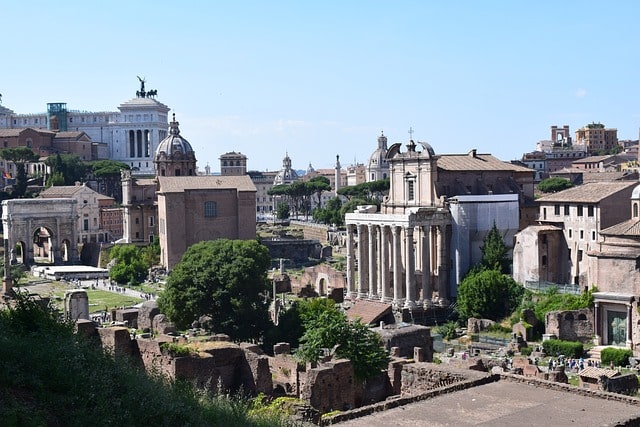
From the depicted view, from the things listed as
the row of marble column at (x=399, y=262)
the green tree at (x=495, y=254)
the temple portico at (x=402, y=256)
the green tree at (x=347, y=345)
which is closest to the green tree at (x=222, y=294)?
the green tree at (x=347, y=345)

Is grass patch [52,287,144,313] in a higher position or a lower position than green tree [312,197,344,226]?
lower

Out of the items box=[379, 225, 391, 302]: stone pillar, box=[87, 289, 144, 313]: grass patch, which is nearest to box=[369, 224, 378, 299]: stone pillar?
box=[379, 225, 391, 302]: stone pillar

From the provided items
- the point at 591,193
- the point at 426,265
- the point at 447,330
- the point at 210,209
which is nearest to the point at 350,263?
the point at 426,265

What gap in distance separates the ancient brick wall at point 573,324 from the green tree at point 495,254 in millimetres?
9012

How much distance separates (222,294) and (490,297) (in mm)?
12503

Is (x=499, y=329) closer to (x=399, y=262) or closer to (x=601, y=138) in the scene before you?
(x=399, y=262)

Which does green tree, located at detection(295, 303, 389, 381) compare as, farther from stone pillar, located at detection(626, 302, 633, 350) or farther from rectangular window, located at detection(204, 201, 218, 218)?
rectangular window, located at detection(204, 201, 218, 218)

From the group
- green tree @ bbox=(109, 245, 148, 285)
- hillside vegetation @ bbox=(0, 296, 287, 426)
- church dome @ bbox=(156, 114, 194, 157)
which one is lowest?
green tree @ bbox=(109, 245, 148, 285)

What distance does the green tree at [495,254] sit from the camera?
45.9m

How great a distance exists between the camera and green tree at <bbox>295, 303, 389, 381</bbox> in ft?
80.4

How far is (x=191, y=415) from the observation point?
12.2 meters

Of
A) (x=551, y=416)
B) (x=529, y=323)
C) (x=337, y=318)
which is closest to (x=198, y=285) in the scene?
(x=337, y=318)

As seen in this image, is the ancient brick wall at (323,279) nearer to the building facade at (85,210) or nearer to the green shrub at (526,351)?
the green shrub at (526,351)

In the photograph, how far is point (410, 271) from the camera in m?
46.4
